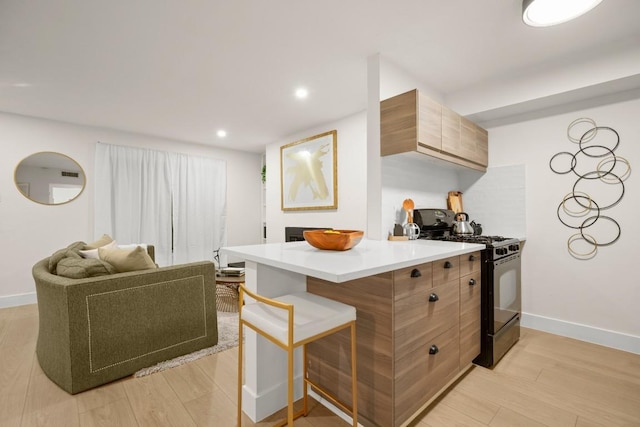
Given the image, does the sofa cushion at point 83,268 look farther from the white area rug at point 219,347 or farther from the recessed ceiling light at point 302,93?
the recessed ceiling light at point 302,93

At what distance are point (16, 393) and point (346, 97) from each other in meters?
3.66

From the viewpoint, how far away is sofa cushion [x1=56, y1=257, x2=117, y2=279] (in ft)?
6.41

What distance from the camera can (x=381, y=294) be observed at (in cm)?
137

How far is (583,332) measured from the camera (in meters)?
2.58

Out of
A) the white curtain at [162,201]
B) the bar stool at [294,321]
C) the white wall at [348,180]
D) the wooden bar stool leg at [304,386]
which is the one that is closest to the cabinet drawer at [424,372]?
the bar stool at [294,321]

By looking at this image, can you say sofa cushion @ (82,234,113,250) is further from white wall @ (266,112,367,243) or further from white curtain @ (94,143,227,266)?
white wall @ (266,112,367,243)

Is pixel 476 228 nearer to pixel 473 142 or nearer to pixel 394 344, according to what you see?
pixel 473 142

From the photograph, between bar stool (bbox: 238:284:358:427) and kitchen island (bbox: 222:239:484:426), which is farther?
kitchen island (bbox: 222:239:484:426)

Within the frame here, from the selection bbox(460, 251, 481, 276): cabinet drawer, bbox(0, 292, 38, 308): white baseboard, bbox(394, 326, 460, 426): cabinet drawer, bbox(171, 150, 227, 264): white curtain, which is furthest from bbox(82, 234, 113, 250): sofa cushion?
bbox(460, 251, 481, 276): cabinet drawer

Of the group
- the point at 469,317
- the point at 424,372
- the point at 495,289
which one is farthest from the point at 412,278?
the point at 495,289

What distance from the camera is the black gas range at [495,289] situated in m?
2.11

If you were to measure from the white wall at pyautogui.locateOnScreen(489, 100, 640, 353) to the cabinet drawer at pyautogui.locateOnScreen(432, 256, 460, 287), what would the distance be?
5.40 ft

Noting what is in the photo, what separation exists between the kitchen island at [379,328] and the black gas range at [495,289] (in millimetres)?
353

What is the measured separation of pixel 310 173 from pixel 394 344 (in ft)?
10.8
